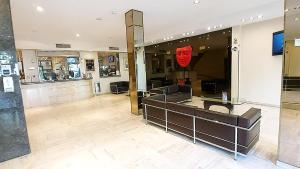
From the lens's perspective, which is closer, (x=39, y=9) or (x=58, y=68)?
(x=39, y=9)

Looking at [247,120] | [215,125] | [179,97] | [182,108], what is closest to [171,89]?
[179,97]

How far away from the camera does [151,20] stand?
5867 millimetres

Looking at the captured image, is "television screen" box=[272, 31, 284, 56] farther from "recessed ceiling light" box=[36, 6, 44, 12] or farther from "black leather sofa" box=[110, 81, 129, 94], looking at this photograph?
"black leather sofa" box=[110, 81, 129, 94]

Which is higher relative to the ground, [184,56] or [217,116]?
[184,56]

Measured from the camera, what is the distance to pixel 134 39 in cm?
492

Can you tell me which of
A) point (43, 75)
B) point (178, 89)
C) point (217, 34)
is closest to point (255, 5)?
point (217, 34)

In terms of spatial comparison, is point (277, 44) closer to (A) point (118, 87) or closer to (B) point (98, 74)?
(A) point (118, 87)

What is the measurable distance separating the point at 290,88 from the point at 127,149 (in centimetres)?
289

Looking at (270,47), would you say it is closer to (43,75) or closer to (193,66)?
(193,66)

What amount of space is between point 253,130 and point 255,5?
13.0ft

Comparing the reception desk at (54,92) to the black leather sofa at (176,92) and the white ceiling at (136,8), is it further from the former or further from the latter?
the black leather sofa at (176,92)

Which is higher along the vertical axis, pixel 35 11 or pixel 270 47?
pixel 35 11

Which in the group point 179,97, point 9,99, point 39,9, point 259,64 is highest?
point 39,9

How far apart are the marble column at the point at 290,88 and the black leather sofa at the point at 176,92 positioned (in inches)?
133
